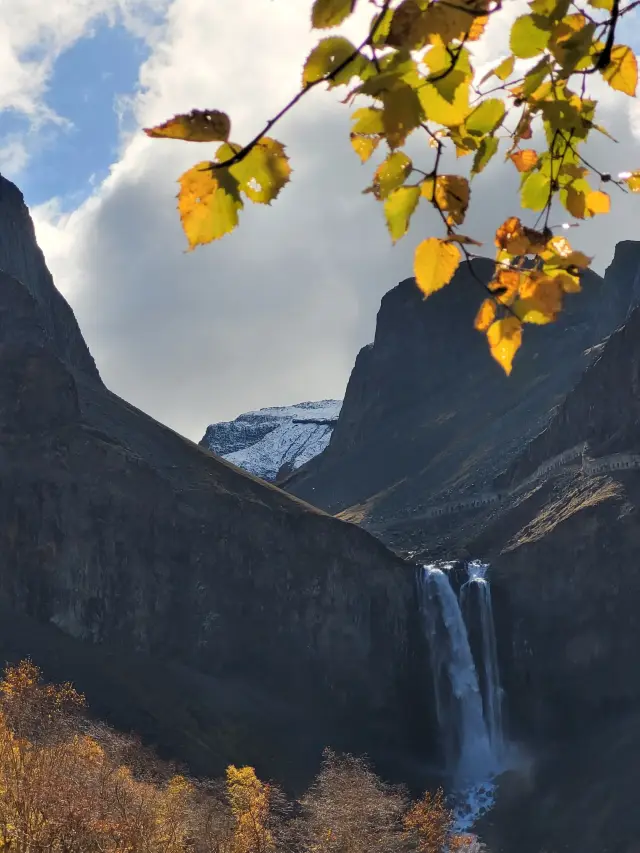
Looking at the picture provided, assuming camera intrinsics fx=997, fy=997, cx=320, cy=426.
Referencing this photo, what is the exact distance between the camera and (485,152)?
3617mm

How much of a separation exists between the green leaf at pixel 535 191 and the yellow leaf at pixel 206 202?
4.05ft

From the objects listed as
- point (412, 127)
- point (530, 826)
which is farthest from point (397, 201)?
point (530, 826)

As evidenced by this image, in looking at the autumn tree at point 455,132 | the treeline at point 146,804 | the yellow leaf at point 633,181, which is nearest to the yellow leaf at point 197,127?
the autumn tree at point 455,132

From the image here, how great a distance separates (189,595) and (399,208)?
90.2 meters

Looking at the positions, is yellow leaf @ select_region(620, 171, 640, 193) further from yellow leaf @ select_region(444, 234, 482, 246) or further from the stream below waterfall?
the stream below waterfall

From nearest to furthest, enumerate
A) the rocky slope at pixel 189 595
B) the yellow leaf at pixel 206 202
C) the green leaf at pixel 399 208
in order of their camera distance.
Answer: the yellow leaf at pixel 206 202
the green leaf at pixel 399 208
the rocky slope at pixel 189 595

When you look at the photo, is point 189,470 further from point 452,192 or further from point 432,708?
point 452,192

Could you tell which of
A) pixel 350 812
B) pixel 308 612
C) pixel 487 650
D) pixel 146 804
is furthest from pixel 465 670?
pixel 146 804

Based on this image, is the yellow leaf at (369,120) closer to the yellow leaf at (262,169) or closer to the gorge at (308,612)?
the yellow leaf at (262,169)

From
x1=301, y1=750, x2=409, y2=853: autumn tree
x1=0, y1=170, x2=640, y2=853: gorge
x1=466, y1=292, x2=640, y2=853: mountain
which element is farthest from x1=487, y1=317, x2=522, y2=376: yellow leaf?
x1=0, y1=170, x2=640, y2=853: gorge

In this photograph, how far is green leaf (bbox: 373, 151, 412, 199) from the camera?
11.2 ft

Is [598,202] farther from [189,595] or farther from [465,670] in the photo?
[465,670]

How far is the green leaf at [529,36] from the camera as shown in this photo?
3.19 meters

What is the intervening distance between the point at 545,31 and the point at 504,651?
97244mm
